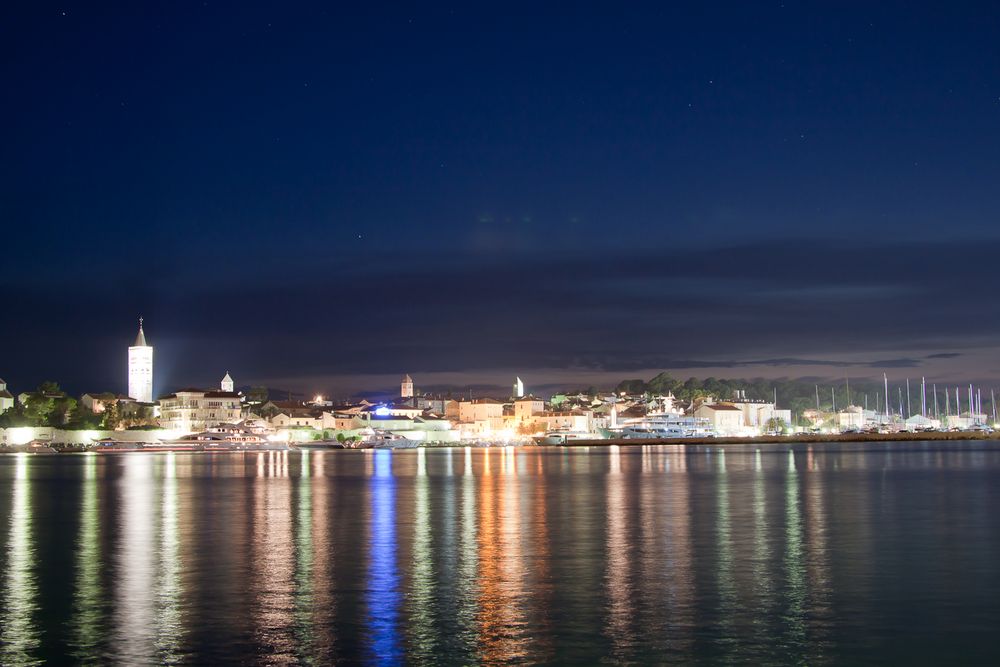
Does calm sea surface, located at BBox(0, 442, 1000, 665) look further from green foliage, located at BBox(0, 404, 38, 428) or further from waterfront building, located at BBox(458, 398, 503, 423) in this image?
waterfront building, located at BBox(458, 398, 503, 423)

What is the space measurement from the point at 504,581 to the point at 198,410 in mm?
150558

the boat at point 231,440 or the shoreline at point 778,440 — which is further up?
the boat at point 231,440

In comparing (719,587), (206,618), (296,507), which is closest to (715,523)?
(719,587)

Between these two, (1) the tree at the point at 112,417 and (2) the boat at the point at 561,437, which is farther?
(2) the boat at the point at 561,437

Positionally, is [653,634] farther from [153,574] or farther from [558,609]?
[153,574]

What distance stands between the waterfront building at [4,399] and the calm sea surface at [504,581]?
123280 millimetres

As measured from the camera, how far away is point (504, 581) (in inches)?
741

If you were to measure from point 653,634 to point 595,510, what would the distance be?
1907cm

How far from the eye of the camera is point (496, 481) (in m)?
51.8

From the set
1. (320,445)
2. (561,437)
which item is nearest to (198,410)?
(320,445)

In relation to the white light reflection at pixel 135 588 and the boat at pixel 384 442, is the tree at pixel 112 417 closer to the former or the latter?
the boat at pixel 384 442

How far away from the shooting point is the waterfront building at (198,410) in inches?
6299

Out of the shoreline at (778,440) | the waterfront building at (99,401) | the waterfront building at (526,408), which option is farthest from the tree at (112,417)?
the waterfront building at (526,408)

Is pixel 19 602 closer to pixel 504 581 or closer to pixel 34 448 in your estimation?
pixel 504 581
